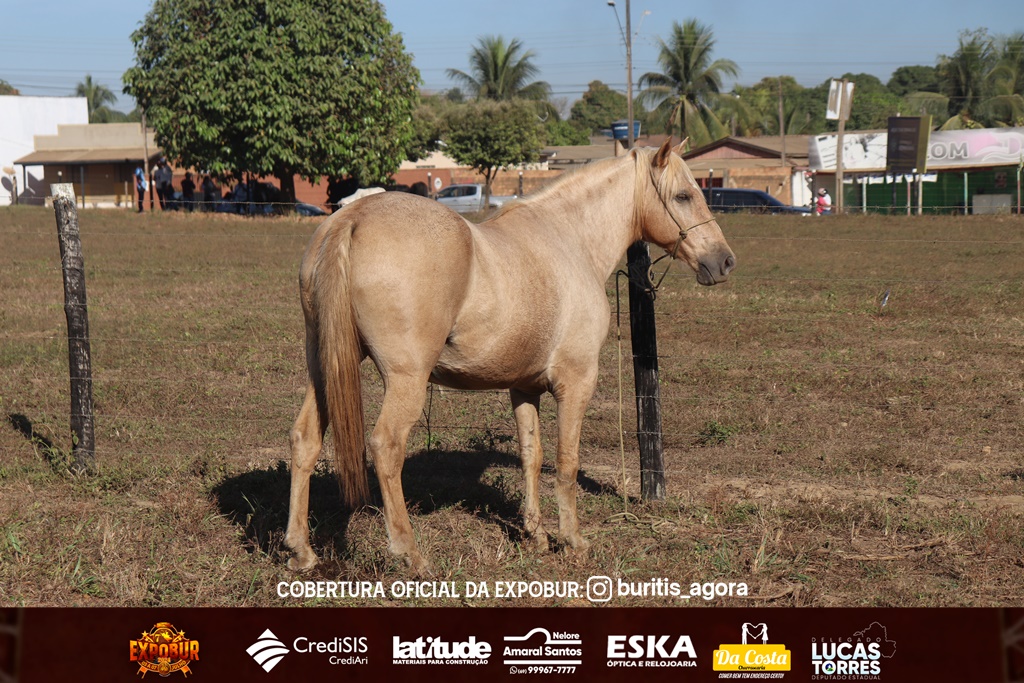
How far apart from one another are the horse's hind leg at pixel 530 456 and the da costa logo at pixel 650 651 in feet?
4.45

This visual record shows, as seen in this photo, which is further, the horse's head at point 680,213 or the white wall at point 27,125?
the white wall at point 27,125

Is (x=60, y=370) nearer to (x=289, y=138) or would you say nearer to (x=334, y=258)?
(x=334, y=258)

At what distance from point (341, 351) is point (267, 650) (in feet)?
4.17

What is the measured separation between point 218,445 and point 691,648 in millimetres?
4213

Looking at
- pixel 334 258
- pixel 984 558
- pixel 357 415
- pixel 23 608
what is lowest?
pixel 984 558

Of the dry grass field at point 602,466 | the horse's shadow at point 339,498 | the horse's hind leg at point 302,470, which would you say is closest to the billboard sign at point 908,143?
the dry grass field at point 602,466

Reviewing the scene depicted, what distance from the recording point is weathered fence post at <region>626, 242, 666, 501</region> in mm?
5961

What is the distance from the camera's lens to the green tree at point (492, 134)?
4334cm

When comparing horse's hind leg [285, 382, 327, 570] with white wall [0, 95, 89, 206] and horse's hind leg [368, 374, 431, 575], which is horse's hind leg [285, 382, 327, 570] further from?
white wall [0, 95, 89, 206]

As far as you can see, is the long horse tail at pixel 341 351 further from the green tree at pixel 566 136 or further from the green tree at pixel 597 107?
the green tree at pixel 597 107

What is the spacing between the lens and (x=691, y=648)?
12.5 feet

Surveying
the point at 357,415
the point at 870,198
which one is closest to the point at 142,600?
the point at 357,415

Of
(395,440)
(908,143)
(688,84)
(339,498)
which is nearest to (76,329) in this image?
(339,498)

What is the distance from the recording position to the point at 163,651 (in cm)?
375
